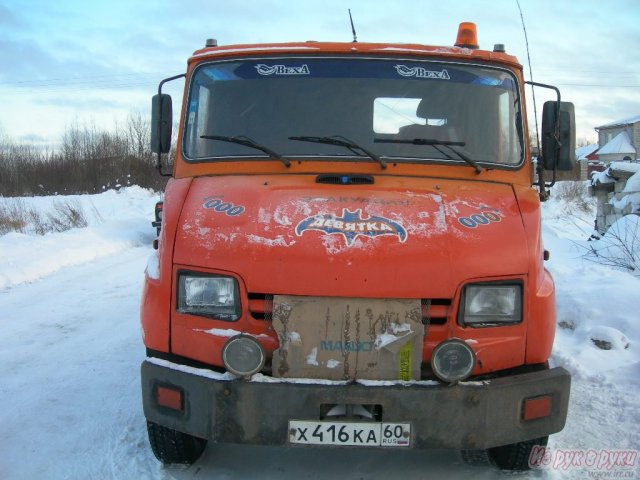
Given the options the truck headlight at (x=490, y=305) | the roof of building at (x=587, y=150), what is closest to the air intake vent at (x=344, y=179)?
the truck headlight at (x=490, y=305)

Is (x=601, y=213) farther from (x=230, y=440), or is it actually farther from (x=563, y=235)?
(x=230, y=440)

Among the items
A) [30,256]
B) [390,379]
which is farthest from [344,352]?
[30,256]

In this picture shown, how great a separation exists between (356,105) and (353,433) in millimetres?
2027

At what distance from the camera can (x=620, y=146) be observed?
65.9 metres

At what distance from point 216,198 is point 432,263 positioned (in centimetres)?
124

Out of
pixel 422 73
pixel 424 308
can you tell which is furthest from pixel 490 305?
pixel 422 73

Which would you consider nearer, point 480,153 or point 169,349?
point 169,349

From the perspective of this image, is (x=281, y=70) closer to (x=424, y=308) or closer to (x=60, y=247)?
(x=424, y=308)

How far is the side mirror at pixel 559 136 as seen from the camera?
377 centimetres

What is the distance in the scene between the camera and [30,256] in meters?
9.60

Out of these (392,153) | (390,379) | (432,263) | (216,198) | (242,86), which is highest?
(242,86)

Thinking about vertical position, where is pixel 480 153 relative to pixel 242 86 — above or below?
below

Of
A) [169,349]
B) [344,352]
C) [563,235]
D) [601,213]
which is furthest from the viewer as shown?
[563,235]

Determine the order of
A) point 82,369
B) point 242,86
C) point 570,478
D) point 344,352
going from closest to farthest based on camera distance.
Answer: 1. point 344,352
2. point 570,478
3. point 242,86
4. point 82,369
